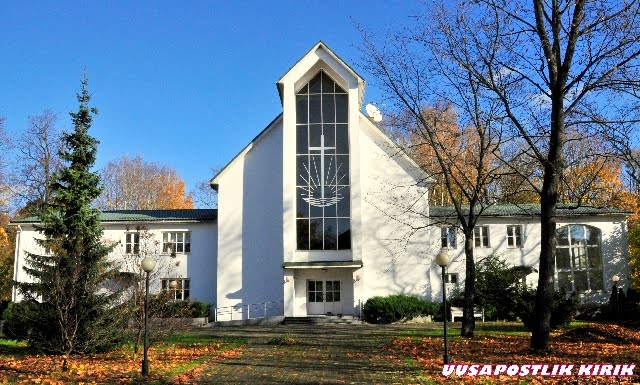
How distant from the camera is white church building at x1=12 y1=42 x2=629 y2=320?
29.8m

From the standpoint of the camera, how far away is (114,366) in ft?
46.1

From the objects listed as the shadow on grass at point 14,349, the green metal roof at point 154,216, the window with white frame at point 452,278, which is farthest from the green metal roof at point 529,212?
the shadow on grass at point 14,349

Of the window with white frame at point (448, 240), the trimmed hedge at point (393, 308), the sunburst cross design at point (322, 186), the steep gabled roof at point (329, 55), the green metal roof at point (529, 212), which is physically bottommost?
the trimmed hedge at point (393, 308)

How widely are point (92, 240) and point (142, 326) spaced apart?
3.28 metres

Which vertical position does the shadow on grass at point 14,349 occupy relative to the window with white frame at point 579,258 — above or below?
below

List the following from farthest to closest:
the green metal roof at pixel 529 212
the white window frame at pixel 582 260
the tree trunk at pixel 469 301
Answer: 1. the white window frame at pixel 582 260
2. the green metal roof at pixel 529 212
3. the tree trunk at pixel 469 301

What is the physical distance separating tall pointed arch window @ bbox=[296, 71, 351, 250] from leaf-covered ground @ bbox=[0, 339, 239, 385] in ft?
39.1

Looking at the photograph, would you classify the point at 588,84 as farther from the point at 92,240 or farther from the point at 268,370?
the point at 92,240

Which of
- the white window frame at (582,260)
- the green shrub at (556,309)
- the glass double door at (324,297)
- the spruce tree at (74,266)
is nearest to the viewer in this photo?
the spruce tree at (74,266)

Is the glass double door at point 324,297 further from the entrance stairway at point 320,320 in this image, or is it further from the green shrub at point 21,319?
the green shrub at point 21,319

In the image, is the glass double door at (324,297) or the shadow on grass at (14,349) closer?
the shadow on grass at (14,349)

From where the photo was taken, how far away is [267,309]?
2981cm

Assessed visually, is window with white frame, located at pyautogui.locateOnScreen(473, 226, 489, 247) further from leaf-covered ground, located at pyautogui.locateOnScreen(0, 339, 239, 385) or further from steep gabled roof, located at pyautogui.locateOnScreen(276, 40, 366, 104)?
leaf-covered ground, located at pyautogui.locateOnScreen(0, 339, 239, 385)

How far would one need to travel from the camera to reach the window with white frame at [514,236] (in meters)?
31.9
